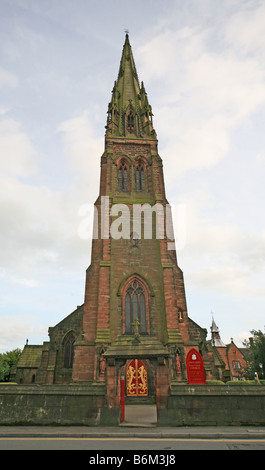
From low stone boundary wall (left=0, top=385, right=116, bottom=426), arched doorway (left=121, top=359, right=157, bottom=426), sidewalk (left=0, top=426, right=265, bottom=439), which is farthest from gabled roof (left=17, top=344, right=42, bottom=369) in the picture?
sidewalk (left=0, top=426, right=265, bottom=439)

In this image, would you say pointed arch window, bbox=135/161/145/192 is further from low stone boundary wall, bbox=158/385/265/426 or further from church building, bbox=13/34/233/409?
low stone boundary wall, bbox=158/385/265/426

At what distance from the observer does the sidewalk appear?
838 cm

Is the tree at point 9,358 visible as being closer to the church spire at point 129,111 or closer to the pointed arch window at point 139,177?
the pointed arch window at point 139,177

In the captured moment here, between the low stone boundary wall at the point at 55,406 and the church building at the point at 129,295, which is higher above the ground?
the church building at the point at 129,295

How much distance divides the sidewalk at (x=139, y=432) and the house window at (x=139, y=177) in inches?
784

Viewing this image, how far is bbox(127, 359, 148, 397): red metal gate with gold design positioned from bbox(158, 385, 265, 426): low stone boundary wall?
9.28 metres

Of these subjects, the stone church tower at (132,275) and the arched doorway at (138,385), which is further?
the stone church tower at (132,275)

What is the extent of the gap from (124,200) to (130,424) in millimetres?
17797

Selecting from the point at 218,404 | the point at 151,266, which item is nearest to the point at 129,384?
the point at 151,266

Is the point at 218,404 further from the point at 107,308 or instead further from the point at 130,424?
the point at 107,308

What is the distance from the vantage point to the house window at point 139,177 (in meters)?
26.2

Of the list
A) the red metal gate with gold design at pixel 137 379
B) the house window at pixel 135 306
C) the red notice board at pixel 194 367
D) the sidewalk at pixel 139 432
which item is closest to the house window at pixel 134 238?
the house window at pixel 135 306

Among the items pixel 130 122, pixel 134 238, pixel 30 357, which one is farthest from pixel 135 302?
pixel 130 122

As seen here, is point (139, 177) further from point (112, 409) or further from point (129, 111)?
point (112, 409)
